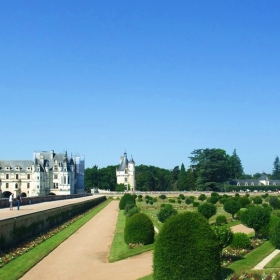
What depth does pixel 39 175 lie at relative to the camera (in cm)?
7912

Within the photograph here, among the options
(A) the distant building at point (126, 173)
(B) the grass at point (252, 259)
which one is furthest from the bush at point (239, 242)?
(A) the distant building at point (126, 173)

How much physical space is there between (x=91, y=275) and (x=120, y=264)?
1502mm

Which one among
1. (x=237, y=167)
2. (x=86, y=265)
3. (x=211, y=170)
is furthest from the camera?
(x=237, y=167)

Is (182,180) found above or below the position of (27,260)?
above

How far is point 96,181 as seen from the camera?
10056 cm

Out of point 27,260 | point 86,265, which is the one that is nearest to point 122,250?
point 86,265

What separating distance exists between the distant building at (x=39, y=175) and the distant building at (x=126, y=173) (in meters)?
19.9

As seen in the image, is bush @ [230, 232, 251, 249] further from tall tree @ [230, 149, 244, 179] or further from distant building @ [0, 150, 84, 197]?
tall tree @ [230, 149, 244, 179]

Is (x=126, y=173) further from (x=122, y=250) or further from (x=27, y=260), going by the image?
(x=27, y=260)

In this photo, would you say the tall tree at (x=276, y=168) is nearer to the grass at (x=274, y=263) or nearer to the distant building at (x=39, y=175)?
the distant building at (x=39, y=175)

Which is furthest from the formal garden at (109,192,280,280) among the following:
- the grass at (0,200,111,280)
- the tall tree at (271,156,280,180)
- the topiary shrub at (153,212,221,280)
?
the tall tree at (271,156,280,180)

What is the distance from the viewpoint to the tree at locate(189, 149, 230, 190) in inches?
3115

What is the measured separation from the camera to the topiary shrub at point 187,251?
26.4 feet

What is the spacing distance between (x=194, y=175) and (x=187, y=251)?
81.0 m
